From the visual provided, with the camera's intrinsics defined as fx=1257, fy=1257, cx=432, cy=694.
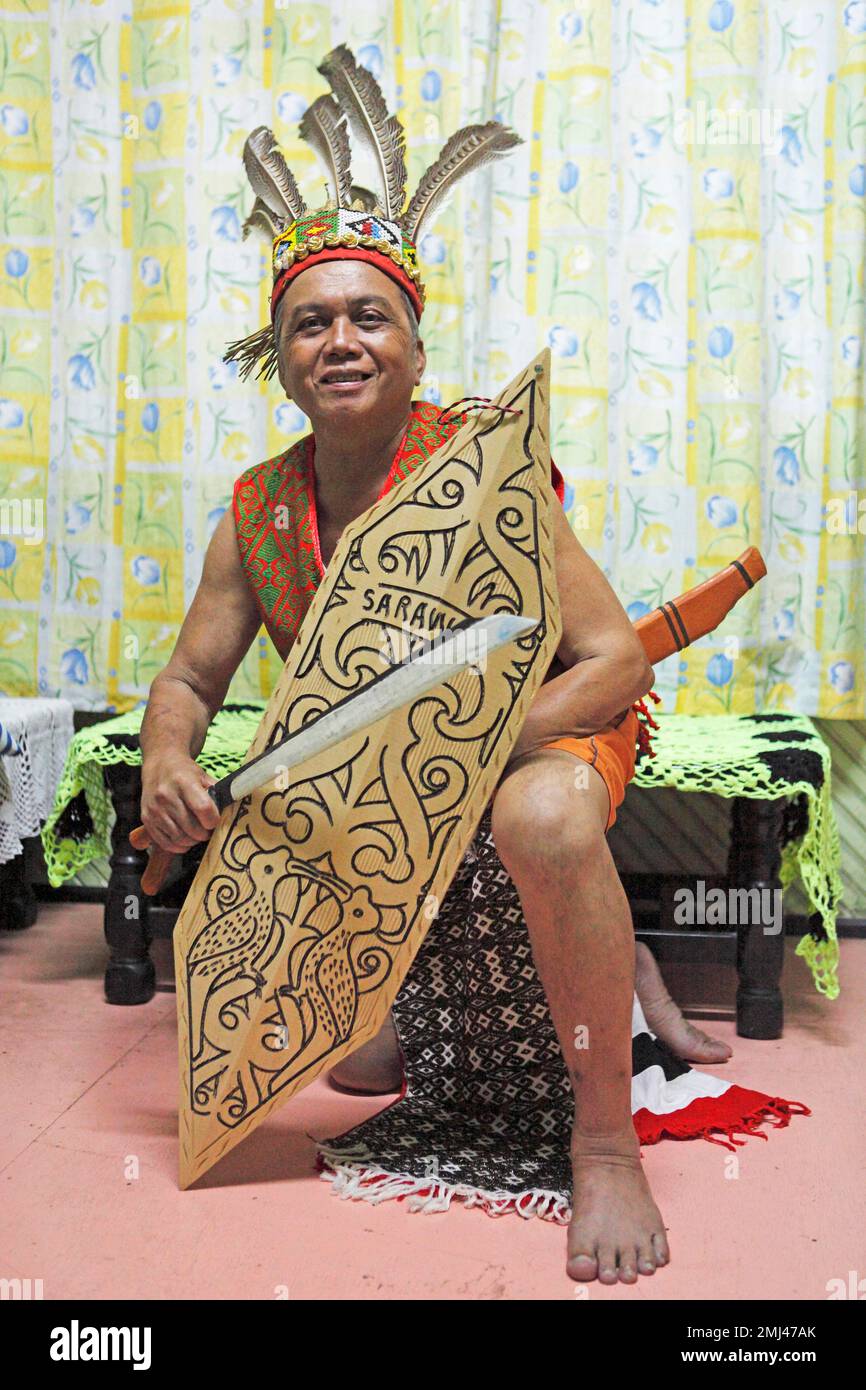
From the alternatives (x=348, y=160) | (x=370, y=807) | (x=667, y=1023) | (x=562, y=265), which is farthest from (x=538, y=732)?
(x=562, y=265)

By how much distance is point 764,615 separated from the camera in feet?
8.59

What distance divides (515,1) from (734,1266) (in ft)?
7.80

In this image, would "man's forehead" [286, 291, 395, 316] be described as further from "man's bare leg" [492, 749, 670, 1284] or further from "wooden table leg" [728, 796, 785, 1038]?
"wooden table leg" [728, 796, 785, 1038]

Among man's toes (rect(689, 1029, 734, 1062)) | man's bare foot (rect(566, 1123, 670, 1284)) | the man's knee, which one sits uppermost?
the man's knee

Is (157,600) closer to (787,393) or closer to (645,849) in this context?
(645,849)

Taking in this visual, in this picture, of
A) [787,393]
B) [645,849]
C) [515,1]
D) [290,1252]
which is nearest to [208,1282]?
[290,1252]

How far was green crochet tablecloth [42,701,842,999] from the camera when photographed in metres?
2.21

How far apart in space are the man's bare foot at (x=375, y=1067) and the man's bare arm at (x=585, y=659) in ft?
2.04

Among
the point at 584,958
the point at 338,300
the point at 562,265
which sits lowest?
the point at 584,958

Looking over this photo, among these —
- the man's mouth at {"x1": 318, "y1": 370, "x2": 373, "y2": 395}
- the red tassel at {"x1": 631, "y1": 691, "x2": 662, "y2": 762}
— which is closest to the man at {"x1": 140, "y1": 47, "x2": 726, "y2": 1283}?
the man's mouth at {"x1": 318, "y1": 370, "x2": 373, "y2": 395}

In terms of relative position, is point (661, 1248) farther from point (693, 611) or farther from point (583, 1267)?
point (693, 611)

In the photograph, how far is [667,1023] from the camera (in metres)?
2.15

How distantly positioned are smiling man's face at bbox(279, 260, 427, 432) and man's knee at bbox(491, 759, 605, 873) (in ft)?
1.99

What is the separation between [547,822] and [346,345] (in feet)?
2.43
